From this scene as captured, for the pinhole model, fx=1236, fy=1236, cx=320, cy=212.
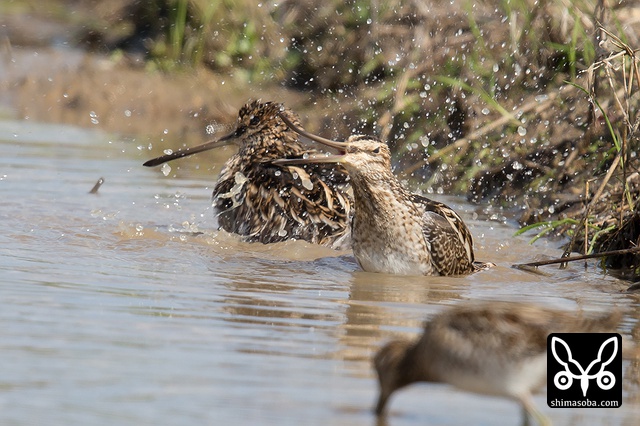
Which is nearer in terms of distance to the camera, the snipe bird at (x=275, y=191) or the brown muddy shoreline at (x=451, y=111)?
the snipe bird at (x=275, y=191)

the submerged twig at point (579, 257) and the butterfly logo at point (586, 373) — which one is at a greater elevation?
the submerged twig at point (579, 257)

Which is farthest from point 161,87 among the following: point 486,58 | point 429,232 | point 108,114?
point 429,232

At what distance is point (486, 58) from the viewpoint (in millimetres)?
9914

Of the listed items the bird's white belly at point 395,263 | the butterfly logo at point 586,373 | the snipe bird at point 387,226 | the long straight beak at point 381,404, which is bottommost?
the long straight beak at point 381,404

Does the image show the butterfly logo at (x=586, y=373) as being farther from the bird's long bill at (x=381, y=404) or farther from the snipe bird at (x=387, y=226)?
the snipe bird at (x=387, y=226)

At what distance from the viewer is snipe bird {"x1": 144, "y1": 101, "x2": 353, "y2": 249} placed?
711 cm

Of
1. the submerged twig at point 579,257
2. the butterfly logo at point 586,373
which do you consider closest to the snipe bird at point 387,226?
the submerged twig at point 579,257

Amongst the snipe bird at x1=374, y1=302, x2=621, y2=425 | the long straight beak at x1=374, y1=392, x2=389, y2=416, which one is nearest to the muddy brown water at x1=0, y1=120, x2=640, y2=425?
the long straight beak at x1=374, y1=392, x2=389, y2=416

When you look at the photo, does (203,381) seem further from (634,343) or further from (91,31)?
(91,31)

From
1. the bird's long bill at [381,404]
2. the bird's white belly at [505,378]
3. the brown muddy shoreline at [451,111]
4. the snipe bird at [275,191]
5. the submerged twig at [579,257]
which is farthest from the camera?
the brown muddy shoreline at [451,111]

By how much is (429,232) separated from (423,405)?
259 cm

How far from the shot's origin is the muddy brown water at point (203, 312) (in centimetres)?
382

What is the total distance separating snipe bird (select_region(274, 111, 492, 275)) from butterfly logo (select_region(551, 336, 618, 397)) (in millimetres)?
2248
